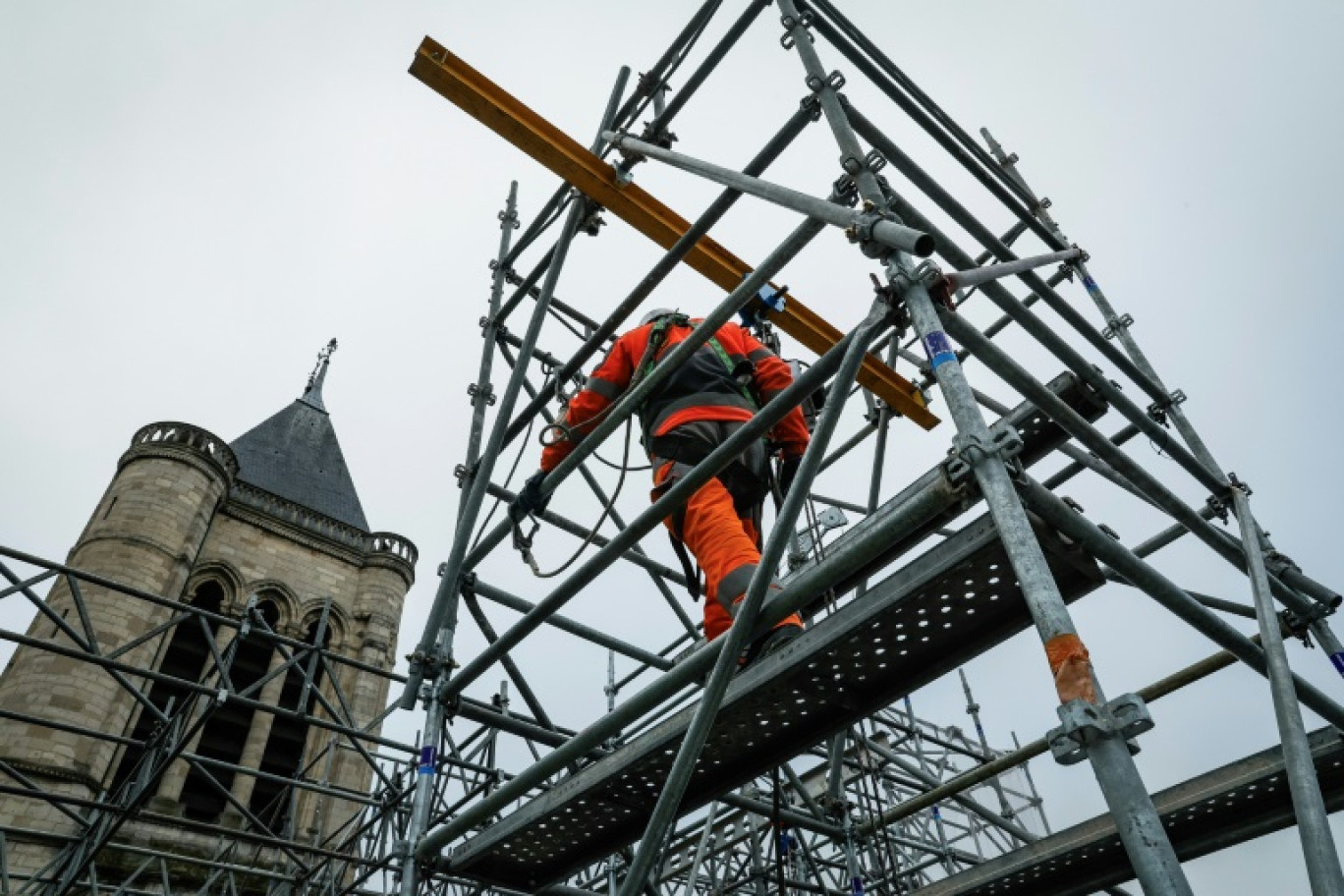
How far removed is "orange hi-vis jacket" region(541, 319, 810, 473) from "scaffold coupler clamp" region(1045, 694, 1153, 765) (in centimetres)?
233

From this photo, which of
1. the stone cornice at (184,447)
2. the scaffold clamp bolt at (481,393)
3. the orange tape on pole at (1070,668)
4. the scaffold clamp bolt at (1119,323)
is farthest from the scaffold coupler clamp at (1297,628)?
the stone cornice at (184,447)

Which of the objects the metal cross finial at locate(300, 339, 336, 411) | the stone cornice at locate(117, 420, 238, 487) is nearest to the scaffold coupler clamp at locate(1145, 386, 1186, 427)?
the stone cornice at locate(117, 420, 238, 487)

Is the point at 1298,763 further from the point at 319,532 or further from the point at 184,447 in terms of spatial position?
the point at 319,532

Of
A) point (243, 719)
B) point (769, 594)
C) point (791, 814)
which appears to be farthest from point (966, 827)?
point (243, 719)

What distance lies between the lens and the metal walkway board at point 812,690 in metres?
2.62

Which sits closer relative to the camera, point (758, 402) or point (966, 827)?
point (758, 402)

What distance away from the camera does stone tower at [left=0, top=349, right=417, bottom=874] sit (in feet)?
57.1

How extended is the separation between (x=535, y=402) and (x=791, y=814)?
3010 millimetres

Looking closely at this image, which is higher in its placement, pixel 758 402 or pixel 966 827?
pixel 966 827

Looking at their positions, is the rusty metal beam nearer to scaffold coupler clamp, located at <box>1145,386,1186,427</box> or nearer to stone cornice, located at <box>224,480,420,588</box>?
scaffold coupler clamp, located at <box>1145,386,1186,427</box>

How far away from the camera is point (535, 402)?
18.9 ft

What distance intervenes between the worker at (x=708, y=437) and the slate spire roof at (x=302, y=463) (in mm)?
24556

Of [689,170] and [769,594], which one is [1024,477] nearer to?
[769,594]

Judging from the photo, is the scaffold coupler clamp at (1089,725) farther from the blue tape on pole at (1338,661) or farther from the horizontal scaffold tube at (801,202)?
the blue tape on pole at (1338,661)
